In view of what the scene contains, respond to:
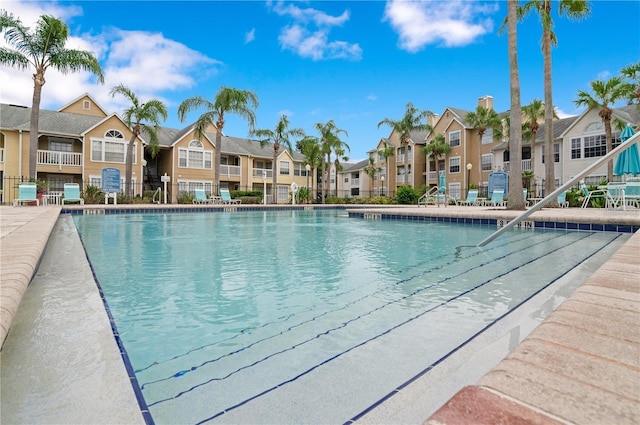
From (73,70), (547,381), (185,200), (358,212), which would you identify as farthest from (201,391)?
(185,200)

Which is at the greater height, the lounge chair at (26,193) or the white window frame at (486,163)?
the white window frame at (486,163)

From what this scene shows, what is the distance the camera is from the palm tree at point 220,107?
2317 cm

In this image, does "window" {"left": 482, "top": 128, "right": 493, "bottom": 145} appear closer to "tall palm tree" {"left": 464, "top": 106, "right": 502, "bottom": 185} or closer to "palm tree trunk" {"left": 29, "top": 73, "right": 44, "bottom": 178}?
"tall palm tree" {"left": 464, "top": 106, "right": 502, "bottom": 185}

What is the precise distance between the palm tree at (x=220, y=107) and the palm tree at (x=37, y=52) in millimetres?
6768

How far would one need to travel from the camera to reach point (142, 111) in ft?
71.9

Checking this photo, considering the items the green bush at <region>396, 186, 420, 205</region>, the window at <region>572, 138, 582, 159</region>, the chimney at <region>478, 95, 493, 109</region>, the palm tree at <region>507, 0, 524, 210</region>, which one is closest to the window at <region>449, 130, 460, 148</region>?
the chimney at <region>478, 95, 493, 109</region>

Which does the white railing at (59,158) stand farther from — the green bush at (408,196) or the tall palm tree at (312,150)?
the green bush at (408,196)

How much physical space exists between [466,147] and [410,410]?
114 feet

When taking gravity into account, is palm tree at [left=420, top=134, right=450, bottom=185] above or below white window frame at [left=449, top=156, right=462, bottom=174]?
above

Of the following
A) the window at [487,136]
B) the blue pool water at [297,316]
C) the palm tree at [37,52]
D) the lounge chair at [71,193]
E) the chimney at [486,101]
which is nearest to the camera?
the blue pool water at [297,316]

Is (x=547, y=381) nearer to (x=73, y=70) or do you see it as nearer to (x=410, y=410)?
(x=410, y=410)

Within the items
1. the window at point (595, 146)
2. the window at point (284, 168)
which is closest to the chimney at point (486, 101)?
the window at point (595, 146)

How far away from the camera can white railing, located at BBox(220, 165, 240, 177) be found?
30156 millimetres

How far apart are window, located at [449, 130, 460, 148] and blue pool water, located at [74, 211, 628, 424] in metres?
29.7
